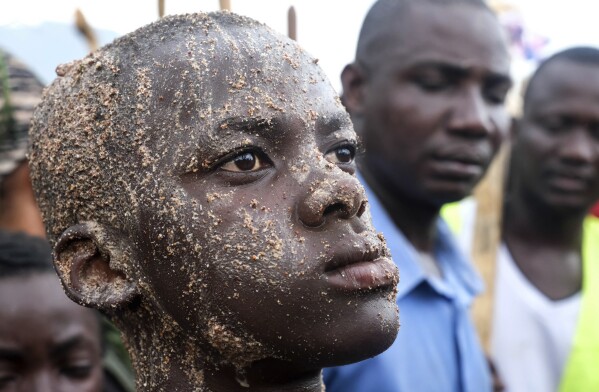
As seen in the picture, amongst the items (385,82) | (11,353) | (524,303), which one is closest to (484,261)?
(524,303)

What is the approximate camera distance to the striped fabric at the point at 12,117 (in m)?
3.40

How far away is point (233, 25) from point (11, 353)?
3.66ft

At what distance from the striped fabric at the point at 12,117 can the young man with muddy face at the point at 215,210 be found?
5.75 ft

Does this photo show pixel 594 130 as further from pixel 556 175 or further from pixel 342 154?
pixel 342 154

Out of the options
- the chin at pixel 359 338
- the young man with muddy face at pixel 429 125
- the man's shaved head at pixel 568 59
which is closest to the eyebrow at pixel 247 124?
the chin at pixel 359 338

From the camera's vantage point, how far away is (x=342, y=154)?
5.75 feet

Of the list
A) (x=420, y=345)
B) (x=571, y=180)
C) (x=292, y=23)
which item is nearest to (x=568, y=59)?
(x=571, y=180)

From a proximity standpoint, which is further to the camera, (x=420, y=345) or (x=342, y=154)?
(x=420, y=345)

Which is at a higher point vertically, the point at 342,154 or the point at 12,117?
the point at 342,154

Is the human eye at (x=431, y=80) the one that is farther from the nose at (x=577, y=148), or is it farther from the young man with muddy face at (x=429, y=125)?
the nose at (x=577, y=148)

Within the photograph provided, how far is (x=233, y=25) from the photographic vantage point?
1.71m

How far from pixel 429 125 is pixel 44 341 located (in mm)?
1388

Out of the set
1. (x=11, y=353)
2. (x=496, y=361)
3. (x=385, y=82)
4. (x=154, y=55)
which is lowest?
(x=496, y=361)

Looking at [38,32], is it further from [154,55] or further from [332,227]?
[332,227]
